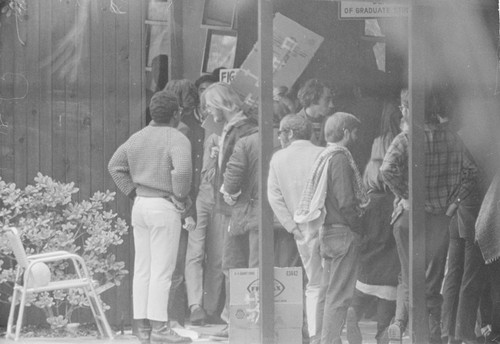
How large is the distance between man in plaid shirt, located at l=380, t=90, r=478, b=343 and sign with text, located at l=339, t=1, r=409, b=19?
568 millimetres

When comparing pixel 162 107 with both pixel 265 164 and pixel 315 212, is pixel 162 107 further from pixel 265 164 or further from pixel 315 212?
pixel 315 212

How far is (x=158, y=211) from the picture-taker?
776 cm

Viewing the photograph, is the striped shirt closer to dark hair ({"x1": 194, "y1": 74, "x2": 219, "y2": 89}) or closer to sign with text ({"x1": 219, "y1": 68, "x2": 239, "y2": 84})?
sign with text ({"x1": 219, "y1": 68, "x2": 239, "y2": 84})

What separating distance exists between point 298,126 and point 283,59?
58 centimetres

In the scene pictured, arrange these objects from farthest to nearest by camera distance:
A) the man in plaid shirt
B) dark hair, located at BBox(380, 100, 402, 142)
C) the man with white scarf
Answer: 1. dark hair, located at BBox(380, 100, 402, 142)
2. the man in plaid shirt
3. the man with white scarf

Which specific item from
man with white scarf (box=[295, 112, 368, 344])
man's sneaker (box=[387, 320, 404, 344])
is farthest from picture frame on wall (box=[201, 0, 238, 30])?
man's sneaker (box=[387, 320, 404, 344])

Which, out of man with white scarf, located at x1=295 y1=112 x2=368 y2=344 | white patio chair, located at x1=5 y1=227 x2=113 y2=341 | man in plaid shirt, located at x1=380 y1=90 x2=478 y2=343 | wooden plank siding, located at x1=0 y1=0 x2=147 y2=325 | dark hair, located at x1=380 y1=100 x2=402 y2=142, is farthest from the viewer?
dark hair, located at x1=380 y1=100 x2=402 y2=142

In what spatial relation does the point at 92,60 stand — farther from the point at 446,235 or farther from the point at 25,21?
the point at 446,235

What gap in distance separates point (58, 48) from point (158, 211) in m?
1.36

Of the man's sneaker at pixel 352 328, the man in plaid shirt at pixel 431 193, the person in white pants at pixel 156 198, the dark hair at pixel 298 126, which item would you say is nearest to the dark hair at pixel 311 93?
the dark hair at pixel 298 126

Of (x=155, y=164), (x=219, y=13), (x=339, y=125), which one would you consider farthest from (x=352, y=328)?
(x=219, y=13)

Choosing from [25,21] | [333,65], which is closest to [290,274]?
[333,65]

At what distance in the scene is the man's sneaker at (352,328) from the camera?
7.91 m

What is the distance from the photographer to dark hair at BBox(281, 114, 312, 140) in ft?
25.6
